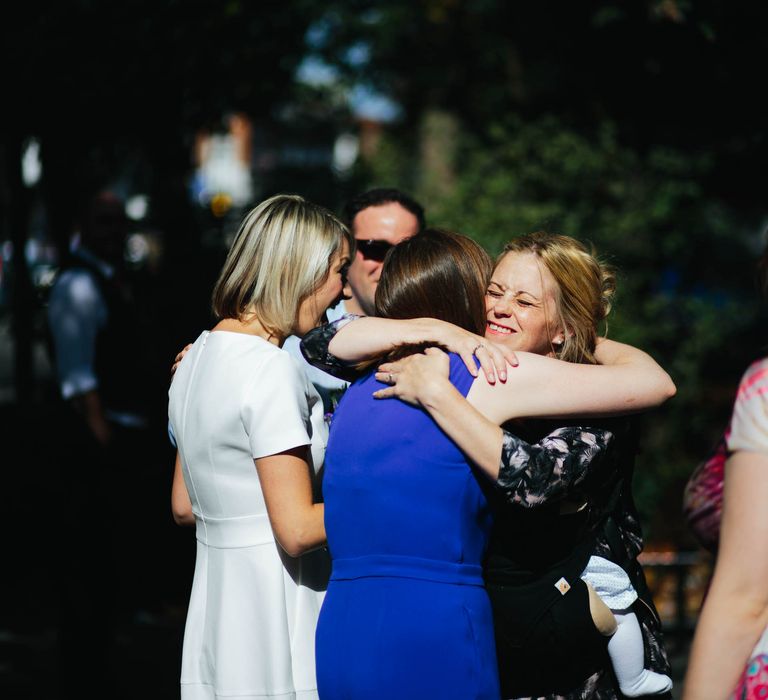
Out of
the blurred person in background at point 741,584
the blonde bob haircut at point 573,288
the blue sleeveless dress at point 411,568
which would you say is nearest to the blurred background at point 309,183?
the blonde bob haircut at point 573,288

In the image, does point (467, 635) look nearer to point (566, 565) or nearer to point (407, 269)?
point (566, 565)

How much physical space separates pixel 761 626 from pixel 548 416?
647 millimetres

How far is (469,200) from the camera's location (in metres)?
9.38

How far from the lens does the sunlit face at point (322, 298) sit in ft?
9.06

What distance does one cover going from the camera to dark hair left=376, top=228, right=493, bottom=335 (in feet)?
8.12

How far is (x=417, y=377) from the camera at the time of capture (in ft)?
7.64

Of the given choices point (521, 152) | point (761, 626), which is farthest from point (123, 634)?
A: point (521, 152)

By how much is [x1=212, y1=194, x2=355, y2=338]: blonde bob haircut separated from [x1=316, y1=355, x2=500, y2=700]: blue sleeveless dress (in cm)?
50

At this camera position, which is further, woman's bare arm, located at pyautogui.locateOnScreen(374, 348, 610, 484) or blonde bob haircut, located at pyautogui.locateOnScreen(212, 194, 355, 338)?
blonde bob haircut, located at pyautogui.locateOnScreen(212, 194, 355, 338)

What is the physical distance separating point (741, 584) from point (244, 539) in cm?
126

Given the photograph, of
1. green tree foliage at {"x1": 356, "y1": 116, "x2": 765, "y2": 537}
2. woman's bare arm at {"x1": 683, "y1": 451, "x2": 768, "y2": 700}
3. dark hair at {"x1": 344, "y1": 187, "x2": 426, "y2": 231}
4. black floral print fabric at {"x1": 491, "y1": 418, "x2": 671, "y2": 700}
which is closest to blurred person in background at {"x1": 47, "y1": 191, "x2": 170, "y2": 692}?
dark hair at {"x1": 344, "y1": 187, "x2": 426, "y2": 231}

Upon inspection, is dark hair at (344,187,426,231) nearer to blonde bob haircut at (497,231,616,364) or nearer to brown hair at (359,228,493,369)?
blonde bob haircut at (497,231,616,364)

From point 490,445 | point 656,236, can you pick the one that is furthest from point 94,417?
point 656,236

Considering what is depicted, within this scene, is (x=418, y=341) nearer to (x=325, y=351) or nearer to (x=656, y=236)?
(x=325, y=351)
